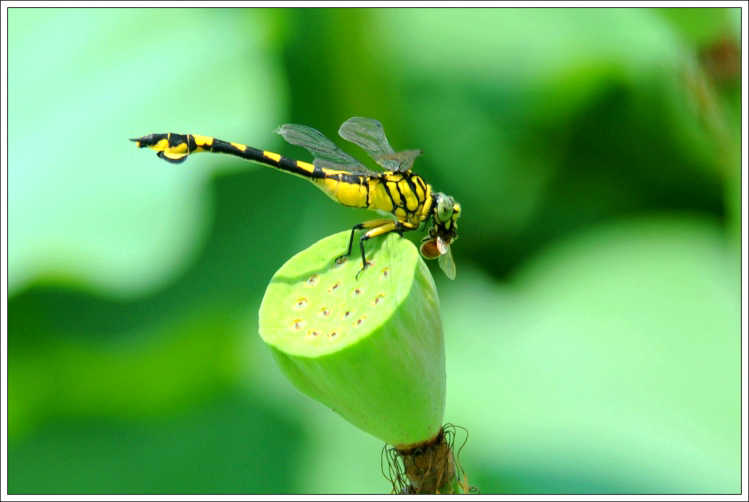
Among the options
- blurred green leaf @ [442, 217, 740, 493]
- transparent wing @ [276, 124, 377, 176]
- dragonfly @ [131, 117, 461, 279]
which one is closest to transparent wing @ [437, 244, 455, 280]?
dragonfly @ [131, 117, 461, 279]

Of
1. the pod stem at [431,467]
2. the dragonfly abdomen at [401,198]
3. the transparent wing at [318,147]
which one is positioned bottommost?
the pod stem at [431,467]

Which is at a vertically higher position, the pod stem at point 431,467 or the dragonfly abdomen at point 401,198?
the dragonfly abdomen at point 401,198

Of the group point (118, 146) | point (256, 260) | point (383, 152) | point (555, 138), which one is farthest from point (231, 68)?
point (383, 152)

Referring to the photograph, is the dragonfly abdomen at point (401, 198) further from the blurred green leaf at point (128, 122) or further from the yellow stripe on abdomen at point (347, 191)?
the blurred green leaf at point (128, 122)

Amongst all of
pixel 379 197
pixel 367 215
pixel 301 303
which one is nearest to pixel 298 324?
pixel 301 303

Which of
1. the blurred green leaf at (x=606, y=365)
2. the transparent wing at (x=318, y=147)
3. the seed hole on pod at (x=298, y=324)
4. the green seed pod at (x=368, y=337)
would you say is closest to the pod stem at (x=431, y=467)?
the green seed pod at (x=368, y=337)

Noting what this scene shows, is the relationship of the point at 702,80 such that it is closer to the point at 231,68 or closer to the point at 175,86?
the point at 231,68

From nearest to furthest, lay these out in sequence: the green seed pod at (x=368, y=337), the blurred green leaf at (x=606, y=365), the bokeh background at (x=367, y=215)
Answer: the green seed pod at (x=368, y=337)
the blurred green leaf at (x=606, y=365)
the bokeh background at (x=367, y=215)
